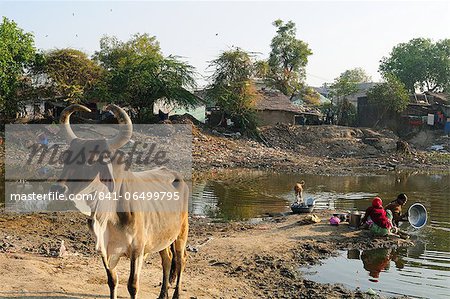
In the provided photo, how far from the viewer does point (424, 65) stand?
70.6 m

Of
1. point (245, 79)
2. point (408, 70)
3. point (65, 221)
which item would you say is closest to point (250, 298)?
point (65, 221)

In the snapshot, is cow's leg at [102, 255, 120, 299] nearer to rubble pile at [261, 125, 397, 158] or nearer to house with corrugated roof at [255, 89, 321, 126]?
rubble pile at [261, 125, 397, 158]

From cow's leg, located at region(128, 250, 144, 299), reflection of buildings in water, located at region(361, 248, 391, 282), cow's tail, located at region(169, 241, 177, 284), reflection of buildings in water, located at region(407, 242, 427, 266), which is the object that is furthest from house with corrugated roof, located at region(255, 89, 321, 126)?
Answer: cow's leg, located at region(128, 250, 144, 299)

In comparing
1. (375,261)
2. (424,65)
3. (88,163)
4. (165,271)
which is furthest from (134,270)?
(424,65)

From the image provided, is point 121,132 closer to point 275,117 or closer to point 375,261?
point 375,261

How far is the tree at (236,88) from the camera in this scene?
45.8m

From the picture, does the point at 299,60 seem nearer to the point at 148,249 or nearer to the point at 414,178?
the point at 414,178

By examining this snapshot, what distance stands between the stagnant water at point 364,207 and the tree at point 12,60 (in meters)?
15.9

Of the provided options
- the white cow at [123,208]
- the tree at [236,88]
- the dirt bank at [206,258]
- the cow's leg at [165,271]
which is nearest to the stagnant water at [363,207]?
the dirt bank at [206,258]

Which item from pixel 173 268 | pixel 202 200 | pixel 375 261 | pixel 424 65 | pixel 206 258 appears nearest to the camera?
pixel 173 268

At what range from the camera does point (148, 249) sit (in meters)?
7.19

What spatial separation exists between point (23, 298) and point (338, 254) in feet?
26.3

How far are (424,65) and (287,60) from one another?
23.5 m

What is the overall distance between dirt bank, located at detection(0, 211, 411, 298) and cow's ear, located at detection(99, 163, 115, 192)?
248 cm
